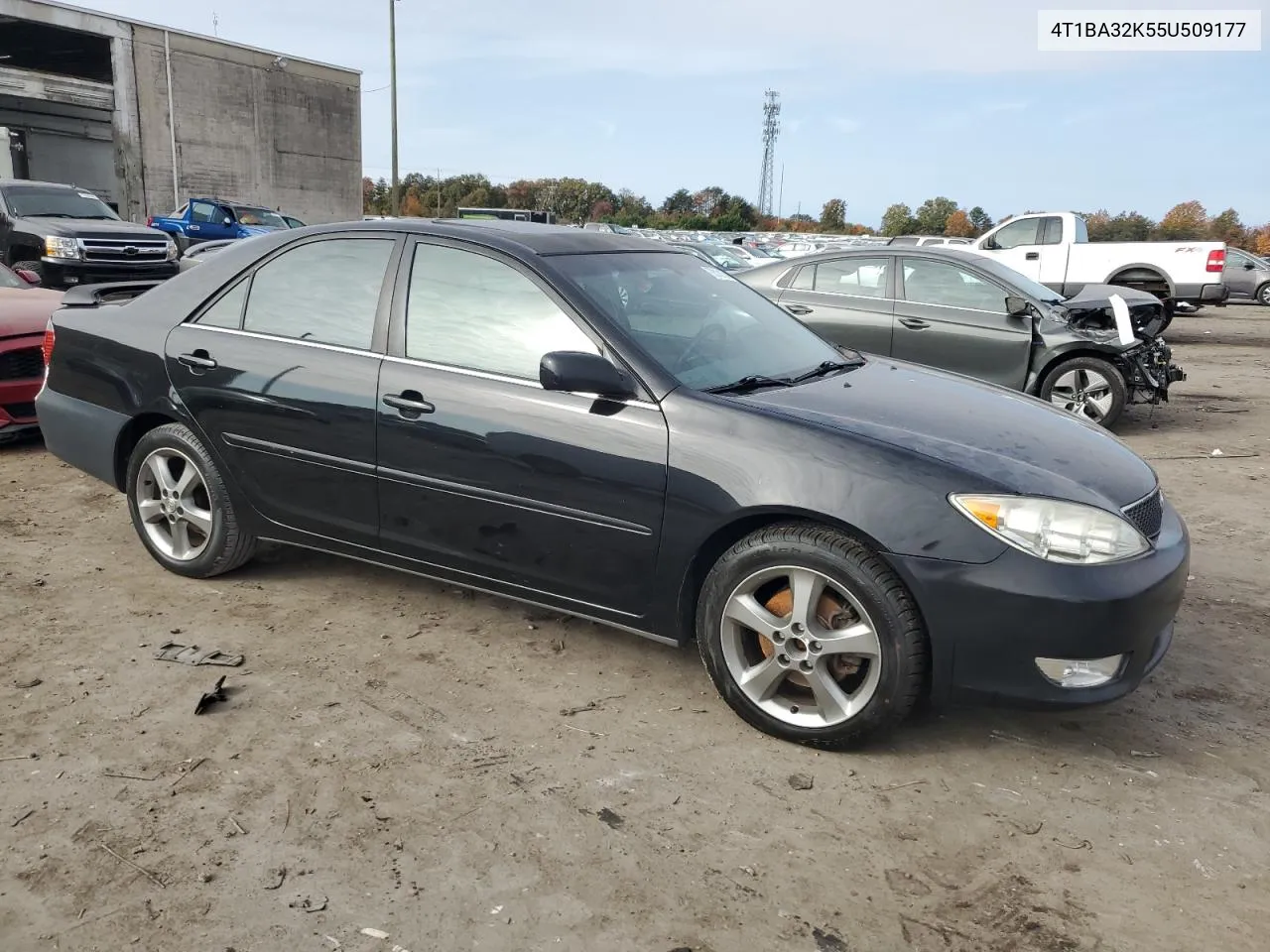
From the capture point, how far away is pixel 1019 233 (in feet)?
54.7

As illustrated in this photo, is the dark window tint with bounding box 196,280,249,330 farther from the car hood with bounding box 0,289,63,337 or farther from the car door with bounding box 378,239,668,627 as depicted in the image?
the car hood with bounding box 0,289,63,337

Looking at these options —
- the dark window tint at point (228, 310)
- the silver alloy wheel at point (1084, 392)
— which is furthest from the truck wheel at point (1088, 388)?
the dark window tint at point (228, 310)

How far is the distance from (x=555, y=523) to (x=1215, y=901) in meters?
2.17

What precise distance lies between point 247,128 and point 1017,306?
3738 centimetres

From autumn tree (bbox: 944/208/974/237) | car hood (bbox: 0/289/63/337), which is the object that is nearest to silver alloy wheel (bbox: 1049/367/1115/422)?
car hood (bbox: 0/289/63/337)

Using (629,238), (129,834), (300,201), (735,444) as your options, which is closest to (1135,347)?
(629,238)

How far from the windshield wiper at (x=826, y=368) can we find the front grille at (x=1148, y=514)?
1.21 meters

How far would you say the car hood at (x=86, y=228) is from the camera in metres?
13.8

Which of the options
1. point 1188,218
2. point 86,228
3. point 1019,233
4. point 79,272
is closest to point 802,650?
point 79,272

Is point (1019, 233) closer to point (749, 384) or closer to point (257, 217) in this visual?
point (749, 384)

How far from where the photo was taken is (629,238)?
438cm

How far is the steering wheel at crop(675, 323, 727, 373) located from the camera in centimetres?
352

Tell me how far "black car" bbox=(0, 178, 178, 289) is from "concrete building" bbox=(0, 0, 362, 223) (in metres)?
19.8

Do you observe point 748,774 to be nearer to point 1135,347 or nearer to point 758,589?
point 758,589
